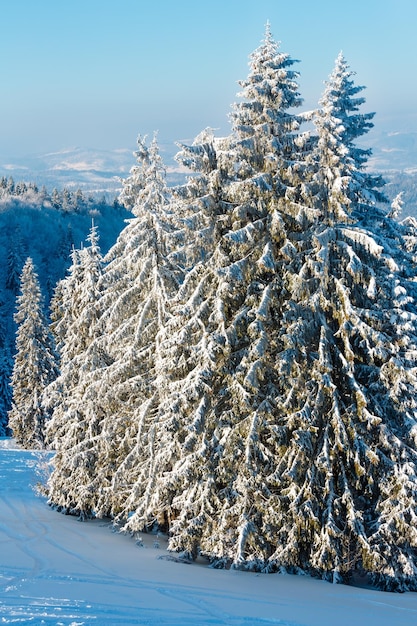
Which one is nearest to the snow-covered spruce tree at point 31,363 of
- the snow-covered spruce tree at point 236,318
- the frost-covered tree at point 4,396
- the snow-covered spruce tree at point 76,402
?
the frost-covered tree at point 4,396

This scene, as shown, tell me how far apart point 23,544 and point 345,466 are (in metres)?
9.01

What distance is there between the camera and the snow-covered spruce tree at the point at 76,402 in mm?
21266

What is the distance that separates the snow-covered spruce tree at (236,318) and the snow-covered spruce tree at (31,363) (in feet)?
102

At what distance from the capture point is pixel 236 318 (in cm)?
1546

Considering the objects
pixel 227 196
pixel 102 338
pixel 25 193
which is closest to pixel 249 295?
pixel 227 196

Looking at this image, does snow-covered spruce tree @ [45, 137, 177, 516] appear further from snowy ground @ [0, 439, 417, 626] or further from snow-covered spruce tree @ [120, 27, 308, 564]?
snowy ground @ [0, 439, 417, 626]

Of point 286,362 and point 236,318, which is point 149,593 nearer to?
point 286,362

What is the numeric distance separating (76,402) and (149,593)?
10.3m

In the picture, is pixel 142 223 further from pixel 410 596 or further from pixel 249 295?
pixel 410 596

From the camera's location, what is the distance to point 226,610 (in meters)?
11.5

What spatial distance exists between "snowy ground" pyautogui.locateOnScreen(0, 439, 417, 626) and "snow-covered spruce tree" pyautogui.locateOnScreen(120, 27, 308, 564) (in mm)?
1392

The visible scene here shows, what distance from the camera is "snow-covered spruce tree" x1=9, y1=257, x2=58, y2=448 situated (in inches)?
1797

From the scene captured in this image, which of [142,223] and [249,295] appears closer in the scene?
[249,295]

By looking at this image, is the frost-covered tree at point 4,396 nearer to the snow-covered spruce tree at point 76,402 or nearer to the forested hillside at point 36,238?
the forested hillside at point 36,238
